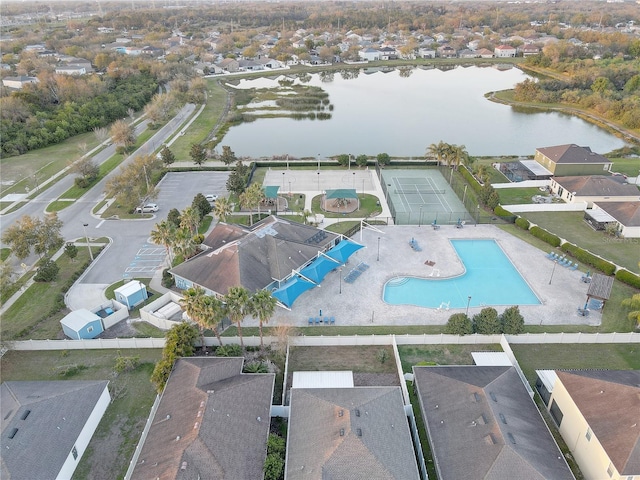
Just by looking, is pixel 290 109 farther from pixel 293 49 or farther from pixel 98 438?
pixel 98 438

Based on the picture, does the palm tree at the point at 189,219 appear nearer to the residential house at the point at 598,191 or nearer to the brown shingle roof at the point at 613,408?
the brown shingle roof at the point at 613,408

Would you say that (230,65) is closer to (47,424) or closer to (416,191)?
(416,191)

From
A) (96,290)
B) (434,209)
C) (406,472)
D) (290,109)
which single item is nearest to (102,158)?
(96,290)

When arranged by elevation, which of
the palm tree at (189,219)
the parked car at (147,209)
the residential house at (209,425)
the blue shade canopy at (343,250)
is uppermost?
the palm tree at (189,219)

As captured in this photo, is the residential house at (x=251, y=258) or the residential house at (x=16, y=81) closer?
the residential house at (x=251, y=258)

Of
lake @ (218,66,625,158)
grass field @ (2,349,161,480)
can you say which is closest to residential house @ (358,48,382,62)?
lake @ (218,66,625,158)

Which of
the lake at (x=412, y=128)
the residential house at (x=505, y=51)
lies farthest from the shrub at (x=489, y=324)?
the residential house at (x=505, y=51)
